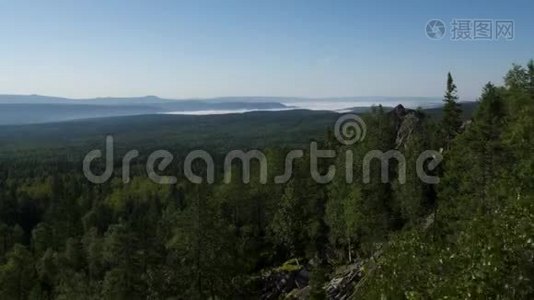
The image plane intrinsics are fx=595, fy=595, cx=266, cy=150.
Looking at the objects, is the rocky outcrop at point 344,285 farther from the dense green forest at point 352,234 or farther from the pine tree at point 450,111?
the pine tree at point 450,111

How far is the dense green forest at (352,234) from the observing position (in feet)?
71.5

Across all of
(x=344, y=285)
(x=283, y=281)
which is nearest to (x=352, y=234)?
(x=283, y=281)

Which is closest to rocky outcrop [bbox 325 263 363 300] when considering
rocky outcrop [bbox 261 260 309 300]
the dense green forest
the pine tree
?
the dense green forest


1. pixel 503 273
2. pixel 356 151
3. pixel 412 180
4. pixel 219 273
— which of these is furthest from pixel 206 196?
pixel 503 273

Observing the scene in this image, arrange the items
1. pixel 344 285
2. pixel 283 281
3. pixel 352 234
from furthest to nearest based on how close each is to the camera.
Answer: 1. pixel 352 234
2. pixel 283 281
3. pixel 344 285

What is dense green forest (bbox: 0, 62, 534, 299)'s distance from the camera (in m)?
21.8

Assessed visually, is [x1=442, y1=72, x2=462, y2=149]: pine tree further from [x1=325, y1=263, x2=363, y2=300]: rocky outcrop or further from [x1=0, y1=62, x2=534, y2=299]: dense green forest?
[x1=325, y1=263, x2=363, y2=300]: rocky outcrop

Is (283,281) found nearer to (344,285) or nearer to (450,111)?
(344,285)

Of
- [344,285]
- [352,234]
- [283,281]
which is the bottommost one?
[283,281]

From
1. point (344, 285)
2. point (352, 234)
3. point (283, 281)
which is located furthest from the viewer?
point (352, 234)

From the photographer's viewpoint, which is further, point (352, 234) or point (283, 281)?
point (352, 234)

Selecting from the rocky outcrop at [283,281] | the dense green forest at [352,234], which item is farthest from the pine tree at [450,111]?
the rocky outcrop at [283,281]

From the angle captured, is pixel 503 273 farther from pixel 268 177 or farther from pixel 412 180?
pixel 268 177

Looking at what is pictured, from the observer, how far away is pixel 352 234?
63.8 meters
